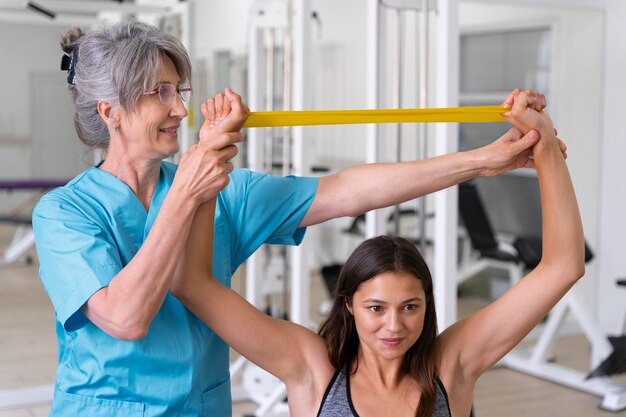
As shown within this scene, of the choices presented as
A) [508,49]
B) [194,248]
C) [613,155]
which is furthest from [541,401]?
[194,248]

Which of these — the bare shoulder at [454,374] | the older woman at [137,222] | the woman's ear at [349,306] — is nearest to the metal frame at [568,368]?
the bare shoulder at [454,374]

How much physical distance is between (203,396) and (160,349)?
129 millimetres

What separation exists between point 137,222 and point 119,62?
0.26 m

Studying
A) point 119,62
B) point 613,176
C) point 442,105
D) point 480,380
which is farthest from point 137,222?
point 613,176

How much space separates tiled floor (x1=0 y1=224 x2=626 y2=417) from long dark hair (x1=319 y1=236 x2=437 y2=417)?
7.11 ft

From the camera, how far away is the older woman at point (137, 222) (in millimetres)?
1270

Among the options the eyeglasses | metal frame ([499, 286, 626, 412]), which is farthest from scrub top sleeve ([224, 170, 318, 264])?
metal frame ([499, 286, 626, 412])

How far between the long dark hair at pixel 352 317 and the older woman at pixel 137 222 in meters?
0.12

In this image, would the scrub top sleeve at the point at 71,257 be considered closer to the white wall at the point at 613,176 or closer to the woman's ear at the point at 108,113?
the woman's ear at the point at 108,113

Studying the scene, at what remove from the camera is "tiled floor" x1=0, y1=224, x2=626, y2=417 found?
377cm

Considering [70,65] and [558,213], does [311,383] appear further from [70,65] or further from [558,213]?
[70,65]

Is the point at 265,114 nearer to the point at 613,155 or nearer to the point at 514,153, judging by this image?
the point at 514,153

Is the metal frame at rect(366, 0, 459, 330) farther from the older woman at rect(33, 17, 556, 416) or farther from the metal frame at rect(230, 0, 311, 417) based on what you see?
the older woman at rect(33, 17, 556, 416)

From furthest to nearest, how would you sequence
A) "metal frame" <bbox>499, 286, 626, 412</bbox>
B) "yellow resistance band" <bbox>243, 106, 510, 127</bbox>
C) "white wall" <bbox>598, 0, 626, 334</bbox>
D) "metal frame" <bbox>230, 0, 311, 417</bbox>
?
"white wall" <bbox>598, 0, 626, 334</bbox>
"metal frame" <bbox>499, 286, 626, 412</bbox>
"metal frame" <bbox>230, 0, 311, 417</bbox>
"yellow resistance band" <bbox>243, 106, 510, 127</bbox>
